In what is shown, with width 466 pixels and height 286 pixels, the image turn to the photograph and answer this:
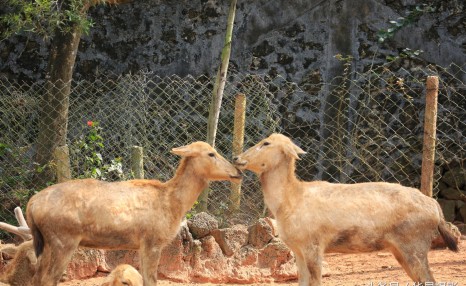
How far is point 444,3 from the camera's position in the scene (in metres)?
13.5

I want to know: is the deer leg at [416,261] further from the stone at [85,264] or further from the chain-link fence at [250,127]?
the stone at [85,264]

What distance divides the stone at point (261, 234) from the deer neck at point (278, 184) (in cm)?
135

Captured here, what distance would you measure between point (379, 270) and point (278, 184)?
2.08m

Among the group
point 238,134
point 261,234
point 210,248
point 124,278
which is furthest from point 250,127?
point 124,278

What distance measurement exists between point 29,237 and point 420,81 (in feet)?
18.2

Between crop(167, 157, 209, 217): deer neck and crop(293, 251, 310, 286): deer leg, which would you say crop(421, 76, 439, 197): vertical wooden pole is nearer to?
crop(293, 251, 310, 286): deer leg

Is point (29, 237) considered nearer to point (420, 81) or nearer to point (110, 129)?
point (110, 129)

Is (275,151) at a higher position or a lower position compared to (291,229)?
higher

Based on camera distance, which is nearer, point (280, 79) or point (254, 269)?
point (254, 269)

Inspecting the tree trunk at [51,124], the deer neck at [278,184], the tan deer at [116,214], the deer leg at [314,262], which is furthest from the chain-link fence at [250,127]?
the deer leg at [314,262]

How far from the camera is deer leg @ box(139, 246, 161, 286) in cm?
902

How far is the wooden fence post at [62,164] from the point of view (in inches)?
443

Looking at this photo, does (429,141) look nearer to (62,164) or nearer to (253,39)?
(253,39)

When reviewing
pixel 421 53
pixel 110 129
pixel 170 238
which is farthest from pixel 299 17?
pixel 170 238
